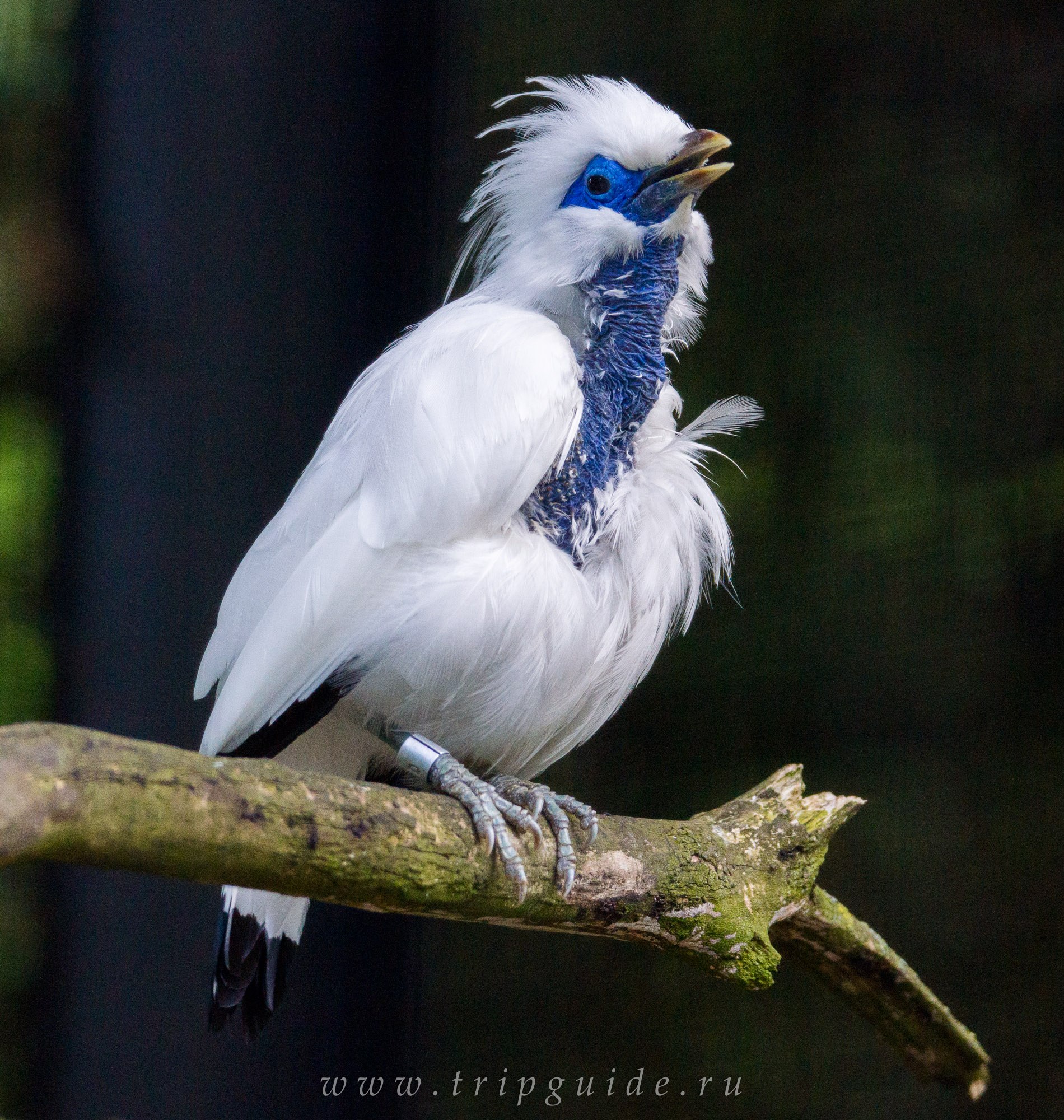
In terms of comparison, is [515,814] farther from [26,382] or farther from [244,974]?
[26,382]

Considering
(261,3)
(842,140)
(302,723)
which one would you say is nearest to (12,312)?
(261,3)

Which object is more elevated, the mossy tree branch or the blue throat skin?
the blue throat skin

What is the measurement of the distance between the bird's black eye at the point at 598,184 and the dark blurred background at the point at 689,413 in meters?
0.35

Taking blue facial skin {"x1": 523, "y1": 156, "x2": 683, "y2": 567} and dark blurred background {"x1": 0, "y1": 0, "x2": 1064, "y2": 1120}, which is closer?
blue facial skin {"x1": 523, "y1": 156, "x2": 683, "y2": 567}

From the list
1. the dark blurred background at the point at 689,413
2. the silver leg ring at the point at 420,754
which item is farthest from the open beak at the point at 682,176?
the silver leg ring at the point at 420,754

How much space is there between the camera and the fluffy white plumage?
1084 millimetres

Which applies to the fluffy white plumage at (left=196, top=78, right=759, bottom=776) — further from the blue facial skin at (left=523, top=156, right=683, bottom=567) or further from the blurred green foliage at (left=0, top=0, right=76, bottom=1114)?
the blurred green foliage at (left=0, top=0, right=76, bottom=1114)

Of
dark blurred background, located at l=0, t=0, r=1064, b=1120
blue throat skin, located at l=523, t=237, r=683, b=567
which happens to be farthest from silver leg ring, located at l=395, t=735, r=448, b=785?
dark blurred background, located at l=0, t=0, r=1064, b=1120

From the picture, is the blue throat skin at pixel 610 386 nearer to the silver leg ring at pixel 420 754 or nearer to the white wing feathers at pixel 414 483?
the white wing feathers at pixel 414 483

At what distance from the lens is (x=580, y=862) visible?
1.03 m

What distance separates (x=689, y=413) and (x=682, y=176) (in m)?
0.57

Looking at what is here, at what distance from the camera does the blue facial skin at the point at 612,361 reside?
46.3 inches

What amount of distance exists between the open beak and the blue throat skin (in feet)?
0.13

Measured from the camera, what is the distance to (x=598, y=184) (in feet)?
4.11
